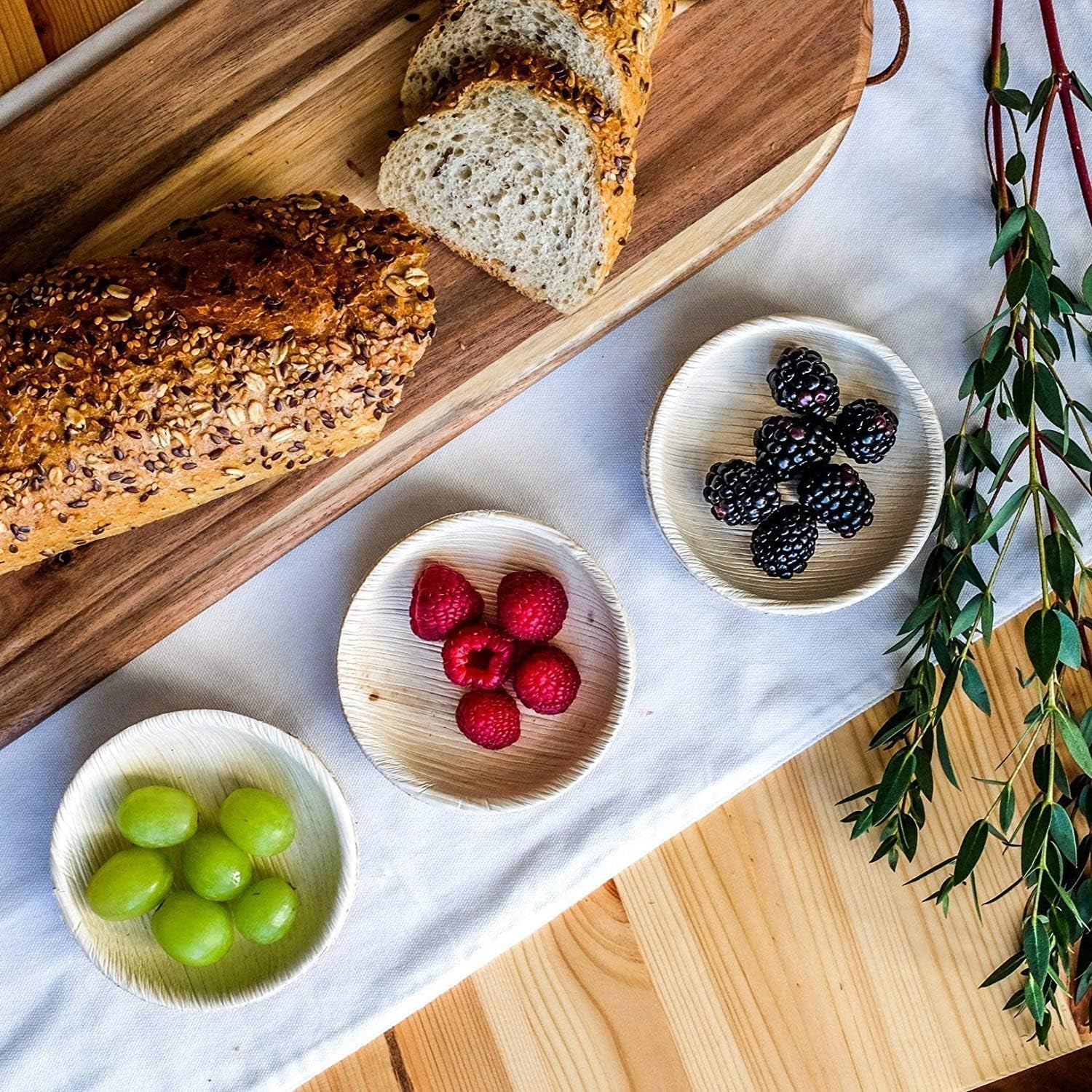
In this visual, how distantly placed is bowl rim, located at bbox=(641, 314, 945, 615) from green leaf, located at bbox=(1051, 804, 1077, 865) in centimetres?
40

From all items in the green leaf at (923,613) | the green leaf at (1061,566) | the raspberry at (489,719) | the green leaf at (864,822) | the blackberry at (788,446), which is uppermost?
the blackberry at (788,446)

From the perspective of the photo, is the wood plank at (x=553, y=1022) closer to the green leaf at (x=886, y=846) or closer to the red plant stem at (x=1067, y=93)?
the green leaf at (x=886, y=846)

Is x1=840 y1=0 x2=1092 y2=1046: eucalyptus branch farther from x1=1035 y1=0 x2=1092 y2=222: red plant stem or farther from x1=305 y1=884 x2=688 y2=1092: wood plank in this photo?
x1=305 y1=884 x2=688 y2=1092: wood plank

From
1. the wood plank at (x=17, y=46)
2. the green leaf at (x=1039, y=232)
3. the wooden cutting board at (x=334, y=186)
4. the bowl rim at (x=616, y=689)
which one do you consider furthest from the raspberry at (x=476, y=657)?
the wood plank at (x=17, y=46)

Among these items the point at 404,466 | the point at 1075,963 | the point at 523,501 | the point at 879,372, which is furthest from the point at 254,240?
the point at 1075,963

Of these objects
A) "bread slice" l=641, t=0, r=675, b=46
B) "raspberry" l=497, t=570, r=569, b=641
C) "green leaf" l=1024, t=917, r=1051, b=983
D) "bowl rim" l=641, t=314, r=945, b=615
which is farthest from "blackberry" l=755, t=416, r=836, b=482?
"green leaf" l=1024, t=917, r=1051, b=983

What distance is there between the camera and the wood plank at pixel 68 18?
1.54 meters

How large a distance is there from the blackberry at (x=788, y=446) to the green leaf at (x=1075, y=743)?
1.64 ft

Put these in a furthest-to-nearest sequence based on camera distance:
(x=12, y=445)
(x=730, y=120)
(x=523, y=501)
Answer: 1. (x=523, y=501)
2. (x=730, y=120)
3. (x=12, y=445)

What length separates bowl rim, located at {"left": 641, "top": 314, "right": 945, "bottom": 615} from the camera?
153 cm

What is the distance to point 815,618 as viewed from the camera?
1.65m

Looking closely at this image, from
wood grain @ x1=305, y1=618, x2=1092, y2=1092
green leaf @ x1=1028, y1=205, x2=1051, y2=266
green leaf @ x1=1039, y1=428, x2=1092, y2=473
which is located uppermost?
green leaf @ x1=1028, y1=205, x2=1051, y2=266

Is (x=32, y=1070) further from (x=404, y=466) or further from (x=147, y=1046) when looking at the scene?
(x=404, y=466)

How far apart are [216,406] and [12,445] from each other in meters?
0.26
